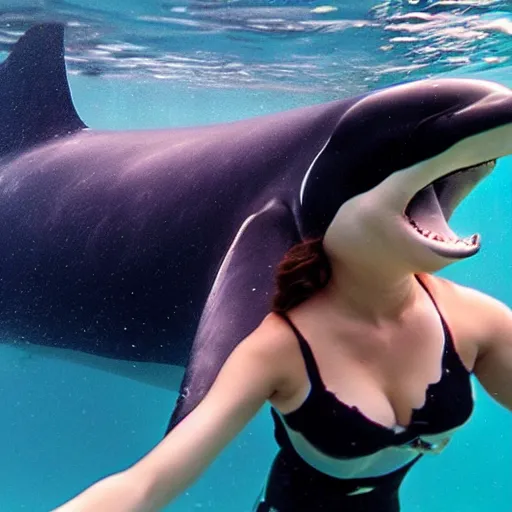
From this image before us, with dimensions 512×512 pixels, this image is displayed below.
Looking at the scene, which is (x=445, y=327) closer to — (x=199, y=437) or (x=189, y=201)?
(x=199, y=437)

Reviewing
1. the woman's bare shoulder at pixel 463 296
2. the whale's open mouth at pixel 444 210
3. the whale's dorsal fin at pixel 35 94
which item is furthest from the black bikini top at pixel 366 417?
the whale's dorsal fin at pixel 35 94

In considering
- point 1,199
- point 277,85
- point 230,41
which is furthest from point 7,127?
point 277,85

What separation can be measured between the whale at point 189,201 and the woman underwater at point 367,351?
4.2 inches

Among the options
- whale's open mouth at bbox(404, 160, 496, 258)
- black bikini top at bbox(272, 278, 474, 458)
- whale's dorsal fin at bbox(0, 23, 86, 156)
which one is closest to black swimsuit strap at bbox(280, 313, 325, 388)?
black bikini top at bbox(272, 278, 474, 458)

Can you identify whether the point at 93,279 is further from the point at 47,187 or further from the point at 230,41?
the point at 230,41

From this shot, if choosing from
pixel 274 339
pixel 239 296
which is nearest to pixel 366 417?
pixel 274 339

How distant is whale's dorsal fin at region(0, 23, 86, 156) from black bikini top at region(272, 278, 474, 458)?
5.47 metres

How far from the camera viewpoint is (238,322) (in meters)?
3.68

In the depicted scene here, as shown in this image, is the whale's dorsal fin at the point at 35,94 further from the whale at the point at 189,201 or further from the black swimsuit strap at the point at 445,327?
the black swimsuit strap at the point at 445,327

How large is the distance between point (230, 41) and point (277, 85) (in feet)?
16.1

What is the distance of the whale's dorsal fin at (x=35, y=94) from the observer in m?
7.57

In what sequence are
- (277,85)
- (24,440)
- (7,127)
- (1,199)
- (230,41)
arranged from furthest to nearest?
1. (277,85)
2. (230,41)
3. (24,440)
4. (7,127)
5. (1,199)

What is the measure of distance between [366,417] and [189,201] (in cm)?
274

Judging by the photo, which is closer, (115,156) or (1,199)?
(115,156)
